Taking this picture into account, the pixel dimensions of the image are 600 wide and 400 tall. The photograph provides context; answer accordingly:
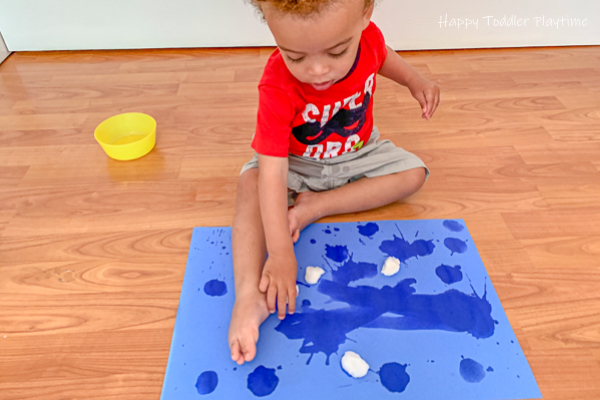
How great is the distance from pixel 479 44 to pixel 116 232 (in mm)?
1171

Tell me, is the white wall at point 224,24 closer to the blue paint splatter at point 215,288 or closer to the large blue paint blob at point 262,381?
the blue paint splatter at point 215,288

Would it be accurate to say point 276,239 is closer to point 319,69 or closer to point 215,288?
point 215,288

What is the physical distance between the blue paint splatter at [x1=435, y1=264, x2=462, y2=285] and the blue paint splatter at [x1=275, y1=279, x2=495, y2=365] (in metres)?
0.02

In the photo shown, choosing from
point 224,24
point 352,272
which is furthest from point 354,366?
point 224,24

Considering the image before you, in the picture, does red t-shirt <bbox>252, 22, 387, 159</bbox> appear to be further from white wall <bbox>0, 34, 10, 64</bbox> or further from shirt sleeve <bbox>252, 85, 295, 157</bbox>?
white wall <bbox>0, 34, 10, 64</bbox>

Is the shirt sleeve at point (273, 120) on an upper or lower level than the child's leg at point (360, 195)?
upper

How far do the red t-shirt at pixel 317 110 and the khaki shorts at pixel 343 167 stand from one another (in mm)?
16

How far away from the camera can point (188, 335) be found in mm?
595

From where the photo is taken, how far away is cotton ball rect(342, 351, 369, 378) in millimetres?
545

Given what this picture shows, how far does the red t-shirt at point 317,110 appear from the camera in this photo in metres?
0.62

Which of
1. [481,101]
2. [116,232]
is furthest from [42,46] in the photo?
[481,101]

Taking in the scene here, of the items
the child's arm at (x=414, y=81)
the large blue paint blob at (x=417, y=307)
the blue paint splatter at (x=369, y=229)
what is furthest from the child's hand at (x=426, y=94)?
the large blue paint blob at (x=417, y=307)

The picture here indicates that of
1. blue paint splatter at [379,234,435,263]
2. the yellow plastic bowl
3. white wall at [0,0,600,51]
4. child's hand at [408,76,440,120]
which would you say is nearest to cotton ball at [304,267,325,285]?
blue paint splatter at [379,234,435,263]

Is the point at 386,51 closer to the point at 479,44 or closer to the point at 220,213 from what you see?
the point at 220,213
